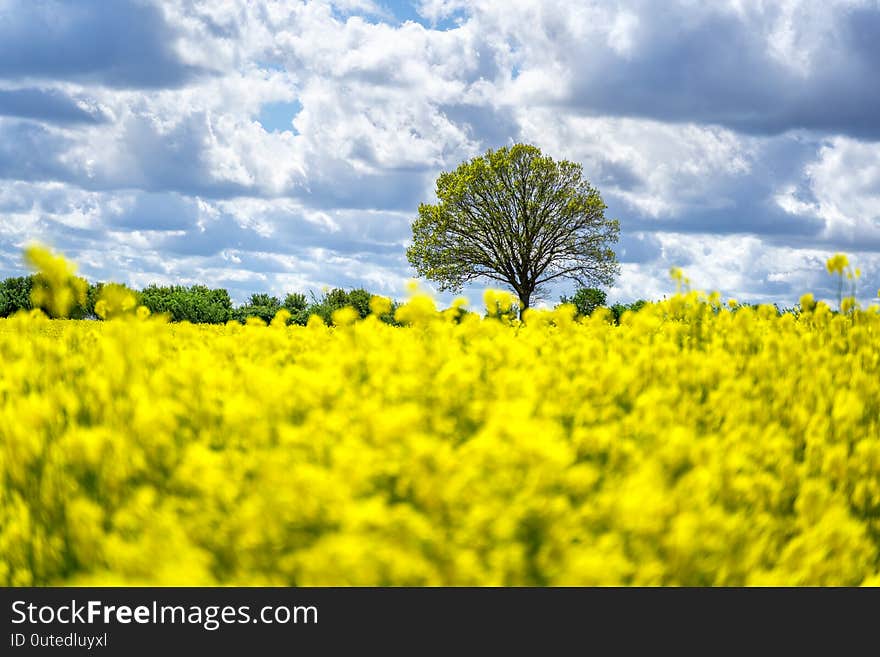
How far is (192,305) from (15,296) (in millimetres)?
7024

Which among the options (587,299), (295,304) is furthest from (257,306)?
(587,299)

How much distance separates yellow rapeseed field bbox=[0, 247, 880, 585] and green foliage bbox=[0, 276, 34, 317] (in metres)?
26.4

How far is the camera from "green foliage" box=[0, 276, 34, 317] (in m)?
28.8

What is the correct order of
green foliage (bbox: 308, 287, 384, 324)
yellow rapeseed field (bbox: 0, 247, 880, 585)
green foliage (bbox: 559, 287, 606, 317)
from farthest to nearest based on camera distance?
green foliage (bbox: 559, 287, 606, 317)
green foliage (bbox: 308, 287, 384, 324)
yellow rapeseed field (bbox: 0, 247, 880, 585)

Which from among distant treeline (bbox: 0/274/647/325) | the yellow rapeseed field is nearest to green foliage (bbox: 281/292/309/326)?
distant treeline (bbox: 0/274/647/325)

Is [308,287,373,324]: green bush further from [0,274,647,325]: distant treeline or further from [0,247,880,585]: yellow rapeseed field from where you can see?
[0,247,880,585]: yellow rapeseed field

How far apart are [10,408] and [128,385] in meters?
0.56

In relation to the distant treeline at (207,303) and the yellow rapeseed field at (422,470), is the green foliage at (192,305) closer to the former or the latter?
the distant treeline at (207,303)

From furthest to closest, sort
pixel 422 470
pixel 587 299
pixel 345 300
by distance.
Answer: pixel 587 299, pixel 345 300, pixel 422 470

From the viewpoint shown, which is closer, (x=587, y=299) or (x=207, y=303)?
(x=207, y=303)

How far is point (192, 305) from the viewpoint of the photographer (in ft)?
91.4

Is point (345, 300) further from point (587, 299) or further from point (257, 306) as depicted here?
point (587, 299)

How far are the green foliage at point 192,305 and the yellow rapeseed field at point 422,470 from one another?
2300 centimetres

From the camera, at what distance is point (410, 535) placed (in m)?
2.25
